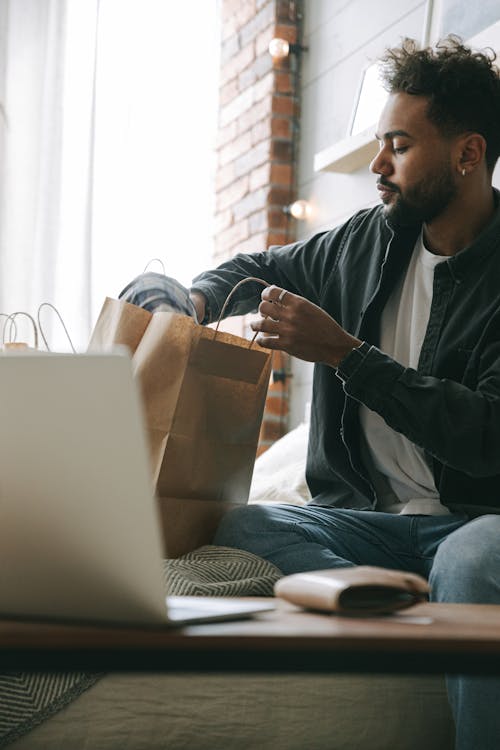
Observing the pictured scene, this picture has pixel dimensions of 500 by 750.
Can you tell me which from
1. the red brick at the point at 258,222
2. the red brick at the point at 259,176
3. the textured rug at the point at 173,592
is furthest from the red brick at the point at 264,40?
the textured rug at the point at 173,592

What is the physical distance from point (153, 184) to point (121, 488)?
3.21m

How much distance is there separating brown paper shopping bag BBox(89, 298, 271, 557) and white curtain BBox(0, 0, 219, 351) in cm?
200

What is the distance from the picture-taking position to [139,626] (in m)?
0.61

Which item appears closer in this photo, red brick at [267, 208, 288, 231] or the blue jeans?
the blue jeans

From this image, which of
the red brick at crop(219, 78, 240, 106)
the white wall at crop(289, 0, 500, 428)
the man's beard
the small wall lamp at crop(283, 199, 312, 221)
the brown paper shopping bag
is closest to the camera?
the brown paper shopping bag

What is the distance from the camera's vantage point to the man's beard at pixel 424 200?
1767mm

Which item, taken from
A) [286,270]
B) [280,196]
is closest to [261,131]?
[280,196]

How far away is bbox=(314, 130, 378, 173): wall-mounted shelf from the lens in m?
2.76

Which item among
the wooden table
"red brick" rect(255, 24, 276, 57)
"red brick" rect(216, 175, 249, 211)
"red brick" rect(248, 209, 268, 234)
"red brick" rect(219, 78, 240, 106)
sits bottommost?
the wooden table

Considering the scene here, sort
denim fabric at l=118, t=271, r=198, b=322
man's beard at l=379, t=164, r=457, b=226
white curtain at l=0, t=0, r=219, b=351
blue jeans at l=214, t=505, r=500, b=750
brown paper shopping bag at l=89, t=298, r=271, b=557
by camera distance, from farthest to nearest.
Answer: white curtain at l=0, t=0, r=219, b=351, man's beard at l=379, t=164, r=457, b=226, denim fabric at l=118, t=271, r=198, b=322, brown paper shopping bag at l=89, t=298, r=271, b=557, blue jeans at l=214, t=505, r=500, b=750

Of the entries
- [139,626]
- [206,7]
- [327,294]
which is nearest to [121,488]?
[139,626]

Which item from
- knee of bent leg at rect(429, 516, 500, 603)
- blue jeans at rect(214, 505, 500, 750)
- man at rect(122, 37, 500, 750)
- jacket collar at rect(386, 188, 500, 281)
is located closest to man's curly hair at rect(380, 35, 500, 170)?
man at rect(122, 37, 500, 750)

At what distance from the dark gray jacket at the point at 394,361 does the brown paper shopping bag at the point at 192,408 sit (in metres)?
0.17

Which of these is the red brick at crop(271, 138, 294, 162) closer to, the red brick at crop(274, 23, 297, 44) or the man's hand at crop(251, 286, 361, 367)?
the red brick at crop(274, 23, 297, 44)
